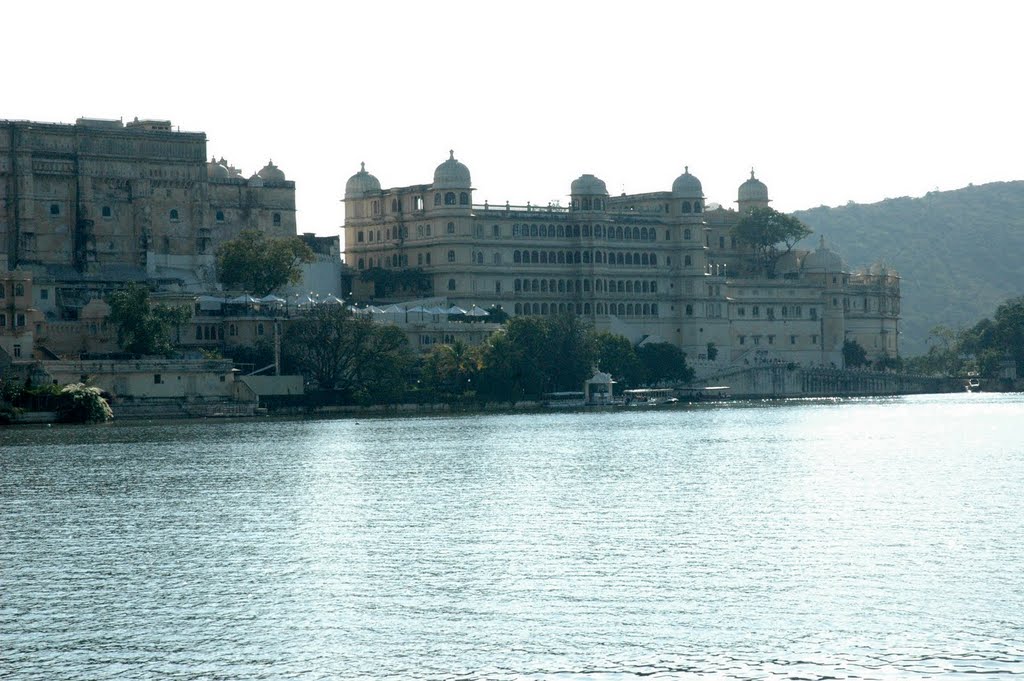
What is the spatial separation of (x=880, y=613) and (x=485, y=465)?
1531 inches

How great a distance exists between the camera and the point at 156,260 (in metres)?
138

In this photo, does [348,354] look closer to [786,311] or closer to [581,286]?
[581,286]

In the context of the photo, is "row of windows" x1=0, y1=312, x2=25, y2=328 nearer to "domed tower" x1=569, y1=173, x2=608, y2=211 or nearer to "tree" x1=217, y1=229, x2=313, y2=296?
"tree" x1=217, y1=229, x2=313, y2=296

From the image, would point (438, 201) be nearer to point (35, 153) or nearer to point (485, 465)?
point (35, 153)

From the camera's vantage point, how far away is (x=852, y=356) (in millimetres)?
186125

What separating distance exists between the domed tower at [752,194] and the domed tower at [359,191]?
40997 mm

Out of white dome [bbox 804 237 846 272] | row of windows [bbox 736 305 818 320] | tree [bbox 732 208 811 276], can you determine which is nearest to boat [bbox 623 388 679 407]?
row of windows [bbox 736 305 818 320]

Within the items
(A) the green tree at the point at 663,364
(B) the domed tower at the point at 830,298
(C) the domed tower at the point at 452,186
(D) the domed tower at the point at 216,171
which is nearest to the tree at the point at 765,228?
(B) the domed tower at the point at 830,298

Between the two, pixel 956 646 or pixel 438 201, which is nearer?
pixel 956 646

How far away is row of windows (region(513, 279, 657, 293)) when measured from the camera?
533 ft

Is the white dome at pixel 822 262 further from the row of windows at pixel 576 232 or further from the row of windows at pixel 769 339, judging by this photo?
the row of windows at pixel 576 232

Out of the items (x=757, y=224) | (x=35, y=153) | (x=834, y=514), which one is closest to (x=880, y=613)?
(x=834, y=514)

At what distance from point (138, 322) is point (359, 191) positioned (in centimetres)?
4847

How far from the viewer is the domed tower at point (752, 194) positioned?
7515 inches
